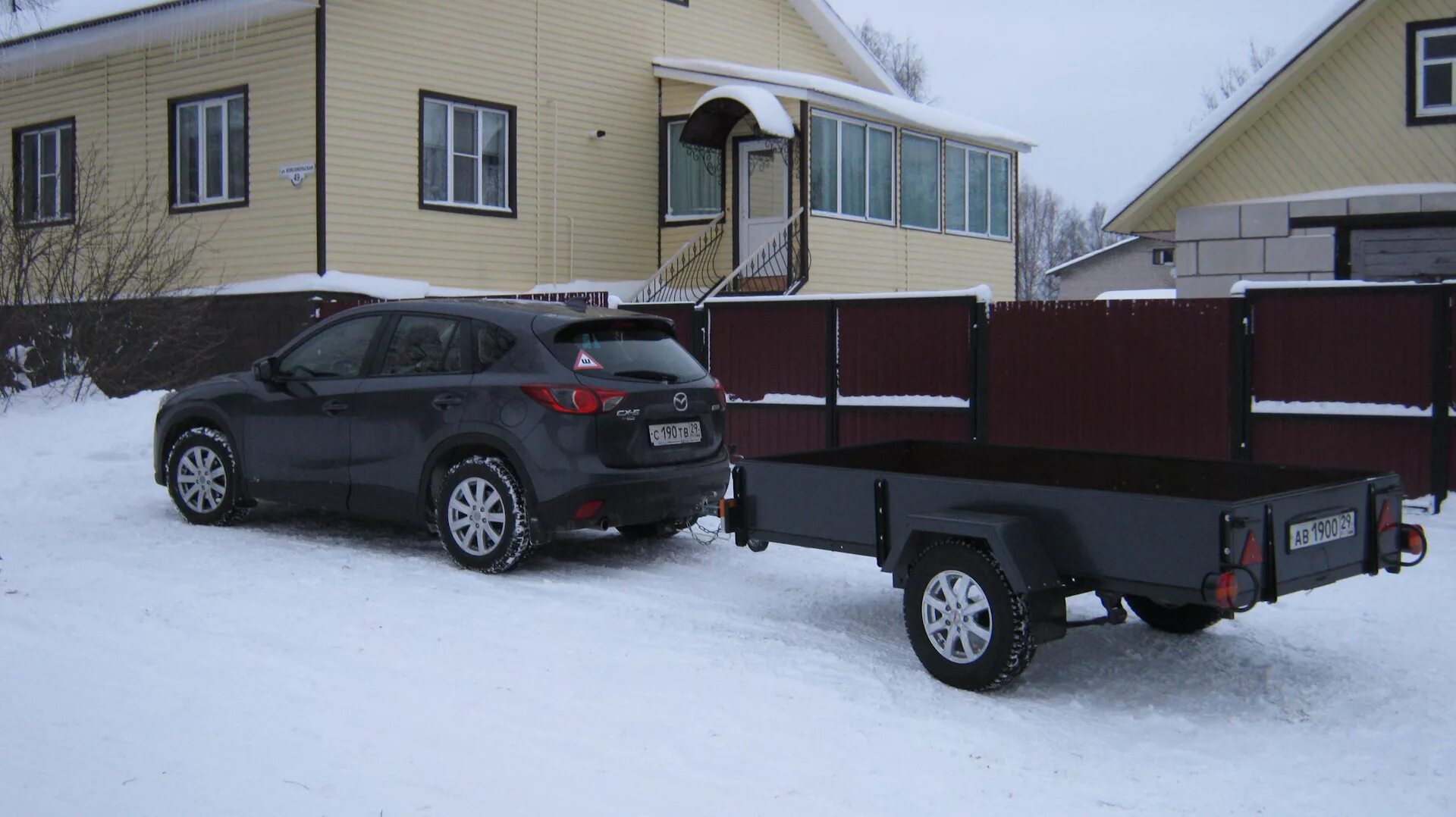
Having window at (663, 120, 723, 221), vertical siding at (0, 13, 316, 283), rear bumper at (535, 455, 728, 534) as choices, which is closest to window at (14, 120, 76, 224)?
vertical siding at (0, 13, 316, 283)

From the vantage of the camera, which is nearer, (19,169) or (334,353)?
(334,353)

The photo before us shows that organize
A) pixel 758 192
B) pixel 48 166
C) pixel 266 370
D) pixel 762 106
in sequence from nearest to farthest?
pixel 266 370
pixel 762 106
pixel 758 192
pixel 48 166

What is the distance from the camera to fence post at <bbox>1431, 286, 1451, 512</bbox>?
9969 millimetres

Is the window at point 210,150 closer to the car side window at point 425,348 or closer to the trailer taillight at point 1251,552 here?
the car side window at point 425,348

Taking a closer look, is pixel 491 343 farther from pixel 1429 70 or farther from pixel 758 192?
pixel 758 192

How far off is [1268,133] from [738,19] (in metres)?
10.7

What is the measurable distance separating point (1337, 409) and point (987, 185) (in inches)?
600

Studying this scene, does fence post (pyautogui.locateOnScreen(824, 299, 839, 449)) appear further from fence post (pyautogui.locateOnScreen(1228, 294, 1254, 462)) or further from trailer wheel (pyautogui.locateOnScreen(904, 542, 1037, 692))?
trailer wheel (pyautogui.locateOnScreen(904, 542, 1037, 692))

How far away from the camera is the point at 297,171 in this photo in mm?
17281

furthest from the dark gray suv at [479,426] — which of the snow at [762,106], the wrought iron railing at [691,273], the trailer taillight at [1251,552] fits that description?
the wrought iron railing at [691,273]

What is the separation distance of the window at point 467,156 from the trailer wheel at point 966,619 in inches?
551

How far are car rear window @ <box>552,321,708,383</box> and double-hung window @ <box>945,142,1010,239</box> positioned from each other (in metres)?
16.0

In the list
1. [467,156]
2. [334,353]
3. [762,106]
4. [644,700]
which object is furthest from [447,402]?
[467,156]

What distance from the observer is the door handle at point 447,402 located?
8.12 metres
